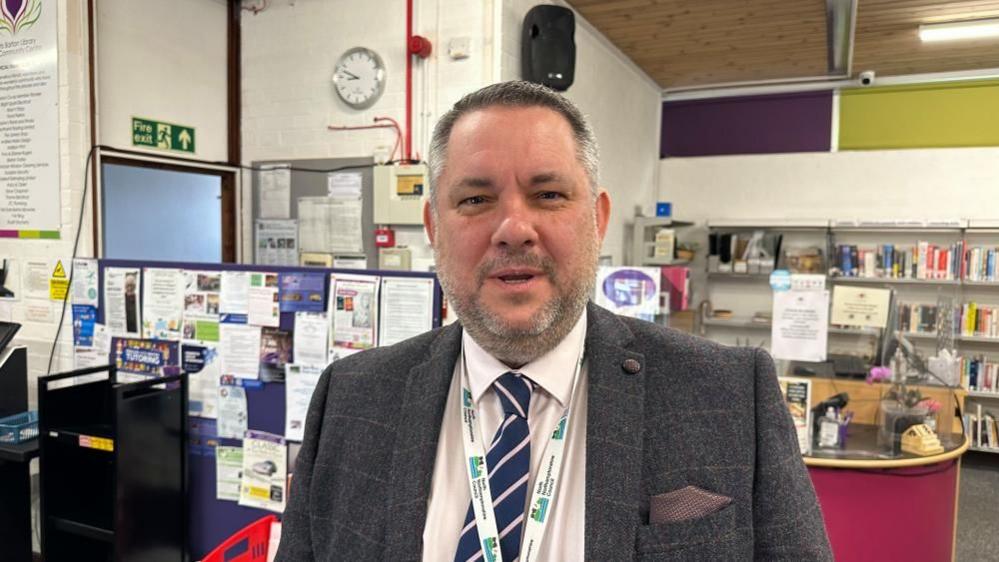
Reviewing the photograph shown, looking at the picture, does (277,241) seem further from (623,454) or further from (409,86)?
(623,454)

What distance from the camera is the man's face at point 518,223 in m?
0.90

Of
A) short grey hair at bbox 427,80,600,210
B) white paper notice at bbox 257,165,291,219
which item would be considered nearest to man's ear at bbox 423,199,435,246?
short grey hair at bbox 427,80,600,210

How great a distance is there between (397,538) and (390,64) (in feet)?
10.4

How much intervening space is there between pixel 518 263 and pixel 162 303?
2.27 meters

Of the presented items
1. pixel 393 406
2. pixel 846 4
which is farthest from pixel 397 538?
pixel 846 4

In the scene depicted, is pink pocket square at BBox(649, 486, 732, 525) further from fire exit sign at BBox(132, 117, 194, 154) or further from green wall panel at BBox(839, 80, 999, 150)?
green wall panel at BBox(839, 80, 999, 150)

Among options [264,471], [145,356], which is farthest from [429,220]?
[145,356]

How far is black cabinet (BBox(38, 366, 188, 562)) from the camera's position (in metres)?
2.41

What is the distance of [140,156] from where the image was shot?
3473 millimetres

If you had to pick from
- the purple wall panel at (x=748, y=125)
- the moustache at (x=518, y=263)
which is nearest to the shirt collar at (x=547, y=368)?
the moustache at (x=518, y=263)

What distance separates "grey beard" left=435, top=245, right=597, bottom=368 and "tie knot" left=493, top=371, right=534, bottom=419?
0.08 feet

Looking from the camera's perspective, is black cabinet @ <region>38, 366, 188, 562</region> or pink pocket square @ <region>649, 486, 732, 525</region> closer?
pink pocket square @ <region>649, 486, 732, 525</region>

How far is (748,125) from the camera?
Result: 249 inches

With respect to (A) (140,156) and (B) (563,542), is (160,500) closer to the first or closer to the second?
(A) (140,156)
